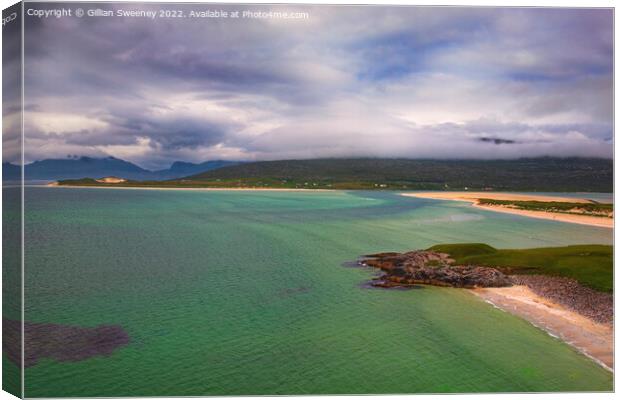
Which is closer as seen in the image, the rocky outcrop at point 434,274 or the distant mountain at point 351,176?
the rocky outcrop at point 434,274

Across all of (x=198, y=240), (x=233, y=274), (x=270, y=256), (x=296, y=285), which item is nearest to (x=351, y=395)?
(x=296, y=285)

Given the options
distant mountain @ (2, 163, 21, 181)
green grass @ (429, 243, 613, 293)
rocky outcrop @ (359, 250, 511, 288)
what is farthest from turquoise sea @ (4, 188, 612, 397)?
green grass @ (429, 243, 613, 293)

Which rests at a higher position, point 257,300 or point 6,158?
point 6,158

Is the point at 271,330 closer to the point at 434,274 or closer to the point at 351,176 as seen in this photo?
the point at 434,274

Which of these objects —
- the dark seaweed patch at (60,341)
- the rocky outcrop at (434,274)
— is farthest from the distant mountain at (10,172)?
the rocky outcrop at (434,274)

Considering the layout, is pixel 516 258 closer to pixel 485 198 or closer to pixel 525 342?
pixel 525 342

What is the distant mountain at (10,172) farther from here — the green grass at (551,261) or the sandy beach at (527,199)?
the sandy beach at (527,199)
